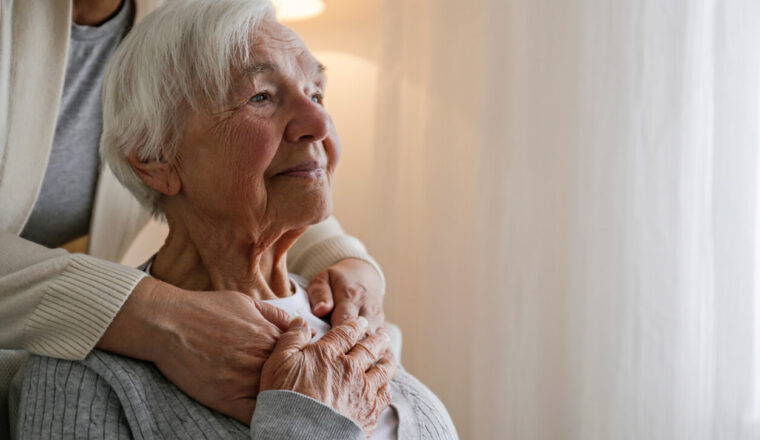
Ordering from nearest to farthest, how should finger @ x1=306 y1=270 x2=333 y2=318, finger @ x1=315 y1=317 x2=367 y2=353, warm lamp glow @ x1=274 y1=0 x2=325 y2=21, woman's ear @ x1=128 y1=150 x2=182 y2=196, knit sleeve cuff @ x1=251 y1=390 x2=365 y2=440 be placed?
knit sleeve cuff @ x1=251 y1=390 x2=365 y2=440 < finger @ x1=315 y1=317 x2=367 y2=353 < woman's ear @ x1=128 y1=150 x2=182 y2=196 < finger @ x1=306 y1=270 x2=333 y2=318 < warm lamp glow @ x1=274 y1=0 x2=325 y2=21

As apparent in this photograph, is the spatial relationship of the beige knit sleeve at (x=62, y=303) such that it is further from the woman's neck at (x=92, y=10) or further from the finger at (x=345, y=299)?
the woman's neck at (x=92, y=10)

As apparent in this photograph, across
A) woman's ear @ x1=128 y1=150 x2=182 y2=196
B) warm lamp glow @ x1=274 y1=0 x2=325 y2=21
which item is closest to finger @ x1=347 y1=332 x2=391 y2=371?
woman's ear @ x1=128 y1=150 x2=182 y2=196

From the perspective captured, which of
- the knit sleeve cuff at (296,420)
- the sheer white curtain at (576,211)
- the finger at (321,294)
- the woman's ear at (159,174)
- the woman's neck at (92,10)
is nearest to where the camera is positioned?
the knit sleeve cuff at (296,420)

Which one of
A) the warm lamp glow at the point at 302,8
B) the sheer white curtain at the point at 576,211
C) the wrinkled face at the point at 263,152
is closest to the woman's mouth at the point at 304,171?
the wrinkled face at the point at 263,152

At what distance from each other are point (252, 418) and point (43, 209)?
29.4 inches

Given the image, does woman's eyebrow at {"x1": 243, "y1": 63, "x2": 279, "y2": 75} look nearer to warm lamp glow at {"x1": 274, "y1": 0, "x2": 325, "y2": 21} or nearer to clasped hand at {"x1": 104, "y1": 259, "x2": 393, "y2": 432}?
clasped hand at {"x1": 104, "y1": 259, "x2": 393, "y2": 432}

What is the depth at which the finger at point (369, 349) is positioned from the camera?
3.26 ft

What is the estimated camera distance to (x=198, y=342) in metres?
0.91

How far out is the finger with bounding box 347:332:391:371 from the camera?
993mm

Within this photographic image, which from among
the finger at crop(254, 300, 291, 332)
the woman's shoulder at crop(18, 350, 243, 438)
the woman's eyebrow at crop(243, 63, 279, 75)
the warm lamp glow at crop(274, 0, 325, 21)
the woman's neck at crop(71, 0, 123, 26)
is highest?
the warm lamp glow at crop(274, 0, 325, 21)

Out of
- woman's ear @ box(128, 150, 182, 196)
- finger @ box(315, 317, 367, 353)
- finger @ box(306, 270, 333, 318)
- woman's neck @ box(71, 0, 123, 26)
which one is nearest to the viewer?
finger @ box(315, 317, 367, 353)

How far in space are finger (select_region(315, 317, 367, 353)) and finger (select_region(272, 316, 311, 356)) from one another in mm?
22

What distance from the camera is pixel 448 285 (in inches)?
85.0

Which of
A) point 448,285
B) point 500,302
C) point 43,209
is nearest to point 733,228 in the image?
point 500,302
